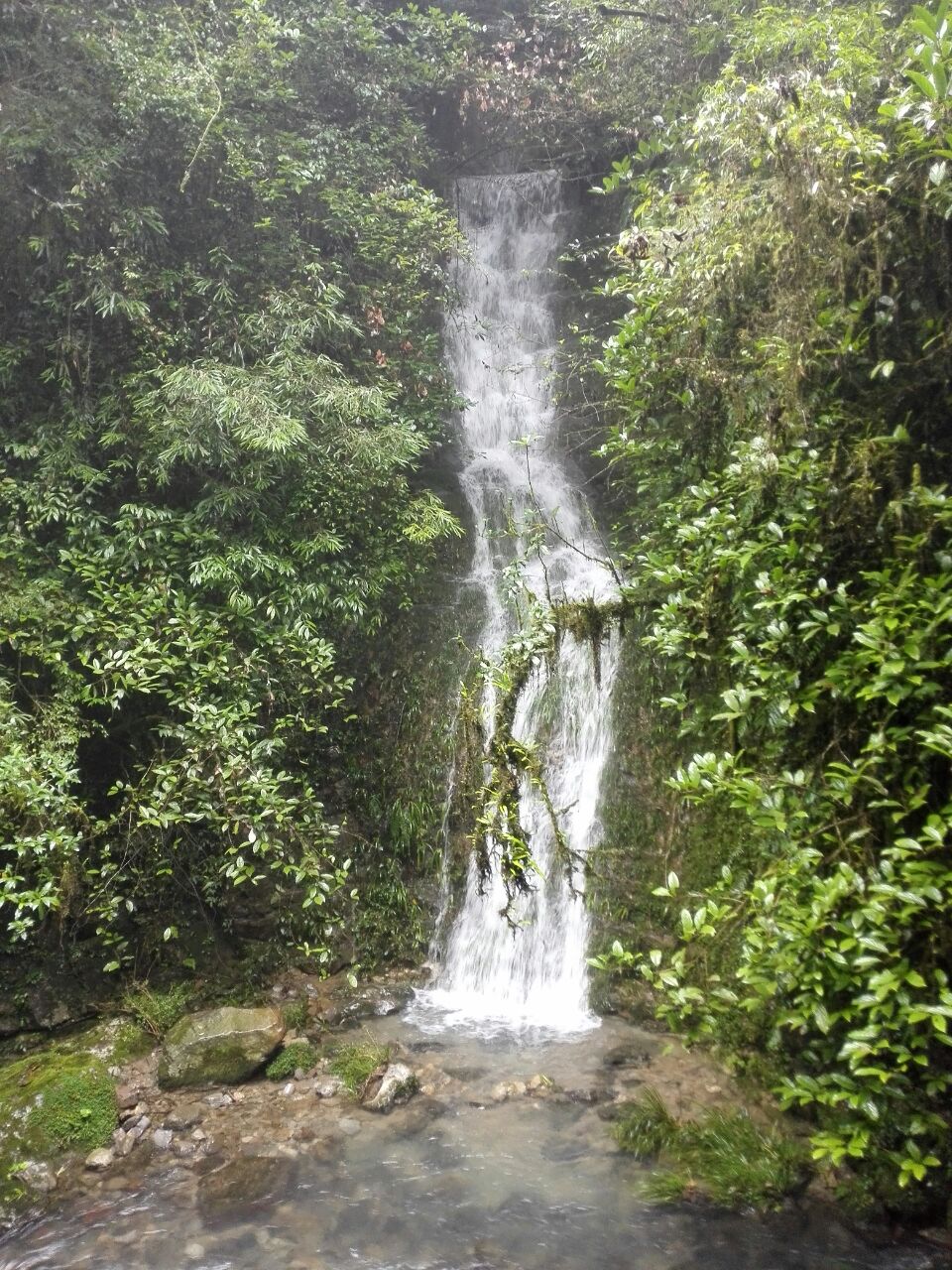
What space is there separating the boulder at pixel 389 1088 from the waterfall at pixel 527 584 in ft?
2.88

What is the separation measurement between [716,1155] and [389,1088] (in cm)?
231

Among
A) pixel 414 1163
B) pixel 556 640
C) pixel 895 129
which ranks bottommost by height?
pixel 414 1163

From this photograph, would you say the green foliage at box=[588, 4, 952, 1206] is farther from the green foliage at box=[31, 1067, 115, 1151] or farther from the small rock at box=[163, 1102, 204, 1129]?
the green foliage at box=[31, 1067, 115, 1151]

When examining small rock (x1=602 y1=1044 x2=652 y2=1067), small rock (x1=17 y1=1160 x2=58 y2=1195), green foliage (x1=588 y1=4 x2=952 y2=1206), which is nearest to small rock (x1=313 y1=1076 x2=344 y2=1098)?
small rock (x1=17 y1=1160 x2=58 y2=1195)

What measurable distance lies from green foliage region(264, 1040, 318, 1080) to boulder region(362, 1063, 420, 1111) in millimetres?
584

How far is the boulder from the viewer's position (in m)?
5.93

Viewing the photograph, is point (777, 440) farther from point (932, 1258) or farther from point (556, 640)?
point (932, 1258)

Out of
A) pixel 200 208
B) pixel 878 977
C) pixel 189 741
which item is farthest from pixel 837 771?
pixel 200 208

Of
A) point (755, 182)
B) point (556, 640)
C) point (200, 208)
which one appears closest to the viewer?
point (755, 182)

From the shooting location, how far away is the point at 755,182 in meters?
5.26

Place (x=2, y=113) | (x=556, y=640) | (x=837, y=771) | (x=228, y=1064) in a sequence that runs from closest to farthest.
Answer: (x=837, y=771), (x=556, y=640), (x=228, y=1064), (x=2, y=113)

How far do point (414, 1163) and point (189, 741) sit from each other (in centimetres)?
333

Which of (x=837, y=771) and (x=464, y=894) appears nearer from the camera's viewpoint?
(x=837, y=771)

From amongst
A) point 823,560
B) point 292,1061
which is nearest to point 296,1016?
point 292,1061
